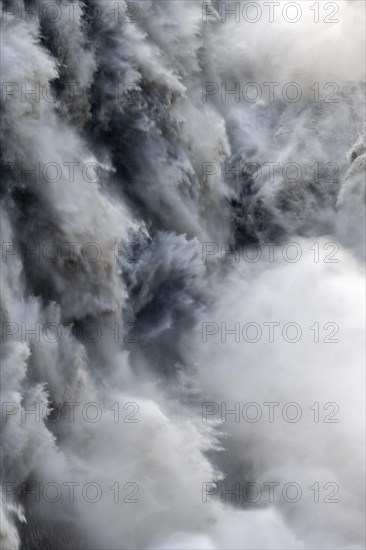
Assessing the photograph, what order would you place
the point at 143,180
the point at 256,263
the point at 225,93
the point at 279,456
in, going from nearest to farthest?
the point at 279,456
the point at 143,180
the point at 256,263
the point at 225,93

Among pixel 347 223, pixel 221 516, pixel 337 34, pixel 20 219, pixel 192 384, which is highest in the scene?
pixel 337 34

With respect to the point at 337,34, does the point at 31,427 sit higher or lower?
lower

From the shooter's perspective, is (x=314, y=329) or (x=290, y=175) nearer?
(x=314, y=329)

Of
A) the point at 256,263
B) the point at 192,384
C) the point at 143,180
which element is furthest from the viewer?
the point at 256,263

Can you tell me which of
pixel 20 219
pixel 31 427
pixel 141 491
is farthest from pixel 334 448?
pixel 20 219

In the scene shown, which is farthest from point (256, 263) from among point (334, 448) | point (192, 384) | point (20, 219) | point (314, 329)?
point (20, 219)

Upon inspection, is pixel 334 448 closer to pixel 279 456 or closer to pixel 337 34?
pixel 279 456
